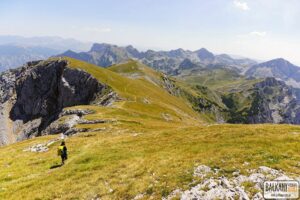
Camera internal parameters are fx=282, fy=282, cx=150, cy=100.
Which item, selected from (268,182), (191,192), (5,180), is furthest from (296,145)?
(5,180)

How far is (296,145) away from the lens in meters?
29.9

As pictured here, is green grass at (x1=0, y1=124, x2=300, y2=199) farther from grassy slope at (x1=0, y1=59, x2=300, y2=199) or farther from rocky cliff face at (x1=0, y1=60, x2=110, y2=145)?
rocky cliff face at (x1=0, y1=60, x2=110, y2=145)

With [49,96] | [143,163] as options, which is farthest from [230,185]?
[49,96]
